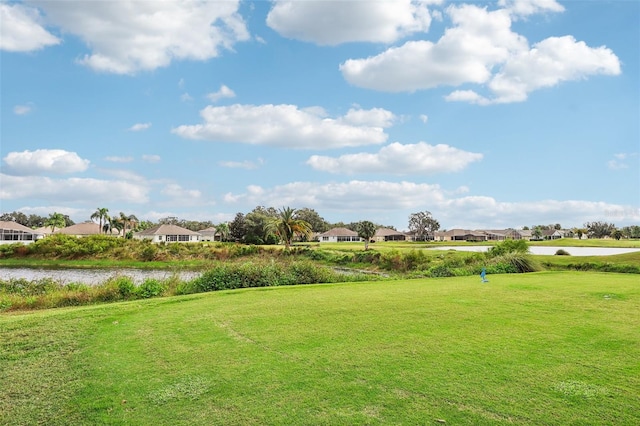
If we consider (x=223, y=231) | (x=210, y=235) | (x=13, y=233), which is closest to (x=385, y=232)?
(x=223, y=231)

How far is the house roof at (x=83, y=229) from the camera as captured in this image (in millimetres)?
94825

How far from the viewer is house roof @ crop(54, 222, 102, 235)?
94.8 m

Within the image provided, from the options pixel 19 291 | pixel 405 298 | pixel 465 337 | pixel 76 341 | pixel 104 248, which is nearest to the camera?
pixel 465 337

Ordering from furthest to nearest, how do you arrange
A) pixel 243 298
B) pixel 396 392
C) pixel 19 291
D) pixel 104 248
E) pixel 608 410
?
pixel 104 248
pixel 19 291
pixel 243 298
pixel 396 392
pixel 608 410

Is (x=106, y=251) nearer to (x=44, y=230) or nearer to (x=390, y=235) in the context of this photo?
(x=44, y=230)

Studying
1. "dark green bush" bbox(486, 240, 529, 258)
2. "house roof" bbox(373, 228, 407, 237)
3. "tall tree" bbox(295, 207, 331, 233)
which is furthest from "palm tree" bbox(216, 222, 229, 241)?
"dark green bush" bbox(486, 240, 529, 258)

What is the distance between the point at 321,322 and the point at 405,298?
158 inches

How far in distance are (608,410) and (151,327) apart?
26.4 ft

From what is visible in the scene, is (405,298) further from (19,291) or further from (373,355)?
(19,291)

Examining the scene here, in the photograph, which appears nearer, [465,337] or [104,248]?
[465,337]

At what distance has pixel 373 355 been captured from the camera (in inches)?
271

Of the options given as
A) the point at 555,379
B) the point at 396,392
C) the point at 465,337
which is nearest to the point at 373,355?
the point at 396,392

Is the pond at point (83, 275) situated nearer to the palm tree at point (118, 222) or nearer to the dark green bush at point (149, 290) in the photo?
the dark green bush at point (149, 290)

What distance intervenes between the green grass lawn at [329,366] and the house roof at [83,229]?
9500 centimetres
